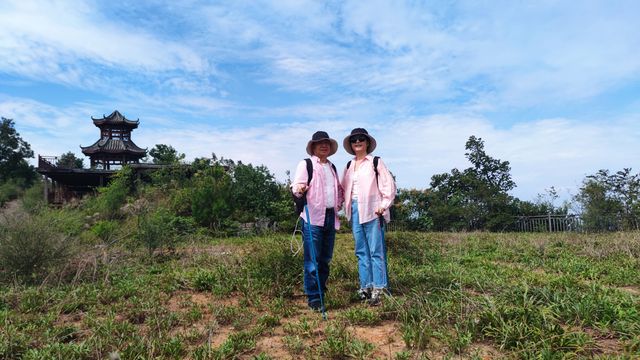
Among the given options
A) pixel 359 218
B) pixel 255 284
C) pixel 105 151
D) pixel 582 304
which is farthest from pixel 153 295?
pixel 105 151

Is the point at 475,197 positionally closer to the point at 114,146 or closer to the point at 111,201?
the point at 111,201

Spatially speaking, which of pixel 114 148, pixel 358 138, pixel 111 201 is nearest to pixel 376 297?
pixel 358 138

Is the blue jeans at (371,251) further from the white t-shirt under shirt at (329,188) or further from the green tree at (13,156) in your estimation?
the green tree at (13,156)

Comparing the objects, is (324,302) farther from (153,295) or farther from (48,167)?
(48,167)

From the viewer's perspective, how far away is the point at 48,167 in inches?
853

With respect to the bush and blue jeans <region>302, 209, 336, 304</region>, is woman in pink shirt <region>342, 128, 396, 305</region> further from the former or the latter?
the bush

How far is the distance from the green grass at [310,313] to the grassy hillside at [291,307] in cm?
1

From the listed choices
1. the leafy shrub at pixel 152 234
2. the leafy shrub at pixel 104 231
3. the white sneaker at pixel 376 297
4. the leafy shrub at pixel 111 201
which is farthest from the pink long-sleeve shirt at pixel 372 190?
the leafy shrub at pixel 111 201

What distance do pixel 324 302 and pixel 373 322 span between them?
64cm

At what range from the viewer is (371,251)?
143 inches

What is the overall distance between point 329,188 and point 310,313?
3.30ft

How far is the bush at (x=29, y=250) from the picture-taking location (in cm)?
467

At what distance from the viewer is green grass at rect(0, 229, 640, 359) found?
8.54ft

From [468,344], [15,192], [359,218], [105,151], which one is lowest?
[468,344]
